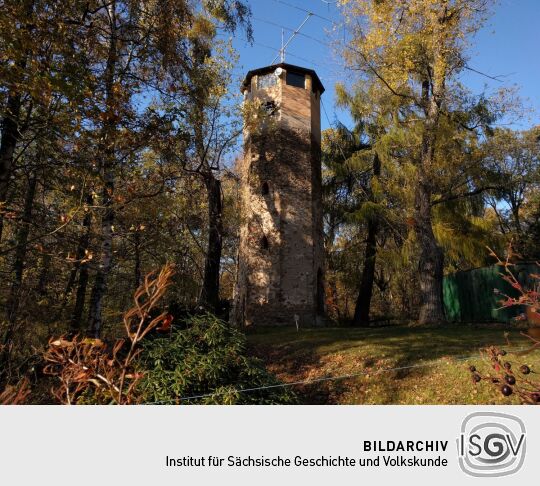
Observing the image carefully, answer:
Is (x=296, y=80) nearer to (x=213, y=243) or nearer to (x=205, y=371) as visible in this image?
(x=213, y=243)

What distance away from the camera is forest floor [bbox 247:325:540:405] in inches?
293

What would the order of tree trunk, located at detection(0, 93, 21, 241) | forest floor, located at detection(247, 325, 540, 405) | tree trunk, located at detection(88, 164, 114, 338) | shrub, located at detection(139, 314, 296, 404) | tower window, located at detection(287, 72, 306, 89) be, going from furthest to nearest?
1. tower window, located at detection(287, 72, 306, 89)
2. tree trunk, located at detection(88, 164, 114, 338)
3. forest floor, located at detection(247, 325, 540, 405)
4. tree trunk, located at detection(0, 93, 21, 241)
5. shrub, located at detection(139, 314, 296, 404)

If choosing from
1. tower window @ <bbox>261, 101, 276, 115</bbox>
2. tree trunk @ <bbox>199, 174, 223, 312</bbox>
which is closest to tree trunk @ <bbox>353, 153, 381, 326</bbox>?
tower window @ <bbox>261, 101, 276, 115</bbox>

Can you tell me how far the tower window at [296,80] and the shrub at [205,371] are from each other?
16.9 m

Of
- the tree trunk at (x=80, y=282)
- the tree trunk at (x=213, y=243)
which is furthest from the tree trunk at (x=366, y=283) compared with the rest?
the tree trunk at (x=80, y=282)

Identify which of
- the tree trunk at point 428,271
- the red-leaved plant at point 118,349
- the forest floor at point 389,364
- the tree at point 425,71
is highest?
the tree at point 425,71

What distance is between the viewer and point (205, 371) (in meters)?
4.77

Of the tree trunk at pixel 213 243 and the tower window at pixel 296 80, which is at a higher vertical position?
the tower window at pixel 296 80

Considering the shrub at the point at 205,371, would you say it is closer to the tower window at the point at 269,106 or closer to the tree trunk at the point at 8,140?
the tree trunk at the point at 8,140

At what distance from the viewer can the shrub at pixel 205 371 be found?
179 inches

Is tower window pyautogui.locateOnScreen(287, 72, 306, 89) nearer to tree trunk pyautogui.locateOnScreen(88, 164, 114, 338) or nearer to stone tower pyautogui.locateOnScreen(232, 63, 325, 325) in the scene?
stone tower pyautogui.locateOnScreen(232, 63, 325, 325)
